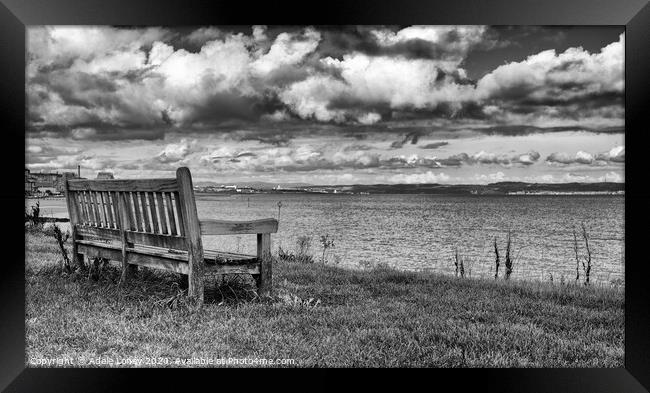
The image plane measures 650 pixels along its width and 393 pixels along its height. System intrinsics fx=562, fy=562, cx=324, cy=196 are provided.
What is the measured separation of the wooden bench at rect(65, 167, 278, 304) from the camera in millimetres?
4680

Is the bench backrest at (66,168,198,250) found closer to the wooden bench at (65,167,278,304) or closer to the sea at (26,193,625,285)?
the wooden bench at (65,167,278,304)

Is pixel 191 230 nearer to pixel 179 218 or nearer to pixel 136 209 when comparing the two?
pixel 179 218

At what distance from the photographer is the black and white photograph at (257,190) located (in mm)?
4320

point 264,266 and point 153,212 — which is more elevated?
point 153,212

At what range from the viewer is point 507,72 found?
9883mm

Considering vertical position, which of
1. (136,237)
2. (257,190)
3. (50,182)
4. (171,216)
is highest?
(50,182)

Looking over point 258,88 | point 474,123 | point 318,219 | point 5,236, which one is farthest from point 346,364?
point 318,219

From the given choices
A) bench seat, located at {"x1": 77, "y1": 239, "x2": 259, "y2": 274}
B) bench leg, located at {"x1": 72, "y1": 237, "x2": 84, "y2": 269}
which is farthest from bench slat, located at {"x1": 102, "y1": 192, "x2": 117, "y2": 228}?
bench leg, located at {"x1": 72, "y1": 237, "x2": 84, "y2": 269}

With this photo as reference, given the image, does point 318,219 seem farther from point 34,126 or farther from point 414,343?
point 414,343

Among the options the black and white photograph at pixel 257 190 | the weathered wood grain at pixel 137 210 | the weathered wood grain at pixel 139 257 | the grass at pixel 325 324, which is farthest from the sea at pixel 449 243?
the weathered wood grain at pixel 137 210

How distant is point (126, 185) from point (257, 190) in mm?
3829
